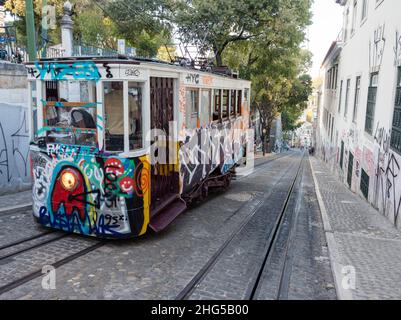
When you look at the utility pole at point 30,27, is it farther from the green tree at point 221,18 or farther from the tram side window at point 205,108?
the green tree at point 221,18

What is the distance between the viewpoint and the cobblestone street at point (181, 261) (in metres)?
5.05

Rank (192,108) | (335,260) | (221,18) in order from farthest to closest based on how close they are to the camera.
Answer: (221,18) → (192,108) → (335,260)

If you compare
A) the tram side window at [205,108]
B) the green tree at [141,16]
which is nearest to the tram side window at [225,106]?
the tram side window at [205,108]

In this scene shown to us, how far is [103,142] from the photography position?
6062 mm

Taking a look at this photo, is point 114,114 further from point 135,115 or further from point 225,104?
point 225,104

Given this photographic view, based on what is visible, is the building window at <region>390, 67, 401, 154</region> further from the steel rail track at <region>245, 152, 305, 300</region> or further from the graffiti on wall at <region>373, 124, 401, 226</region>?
the steel rail track at <region>245, 152, 305, 300</region>

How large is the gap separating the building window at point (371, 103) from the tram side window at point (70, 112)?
9152mm

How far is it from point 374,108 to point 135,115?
8517 millimetres

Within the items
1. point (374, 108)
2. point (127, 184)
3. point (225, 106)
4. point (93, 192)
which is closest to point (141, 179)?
point (127, 184)

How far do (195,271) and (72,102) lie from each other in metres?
3.35

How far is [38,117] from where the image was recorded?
6.57 metres
